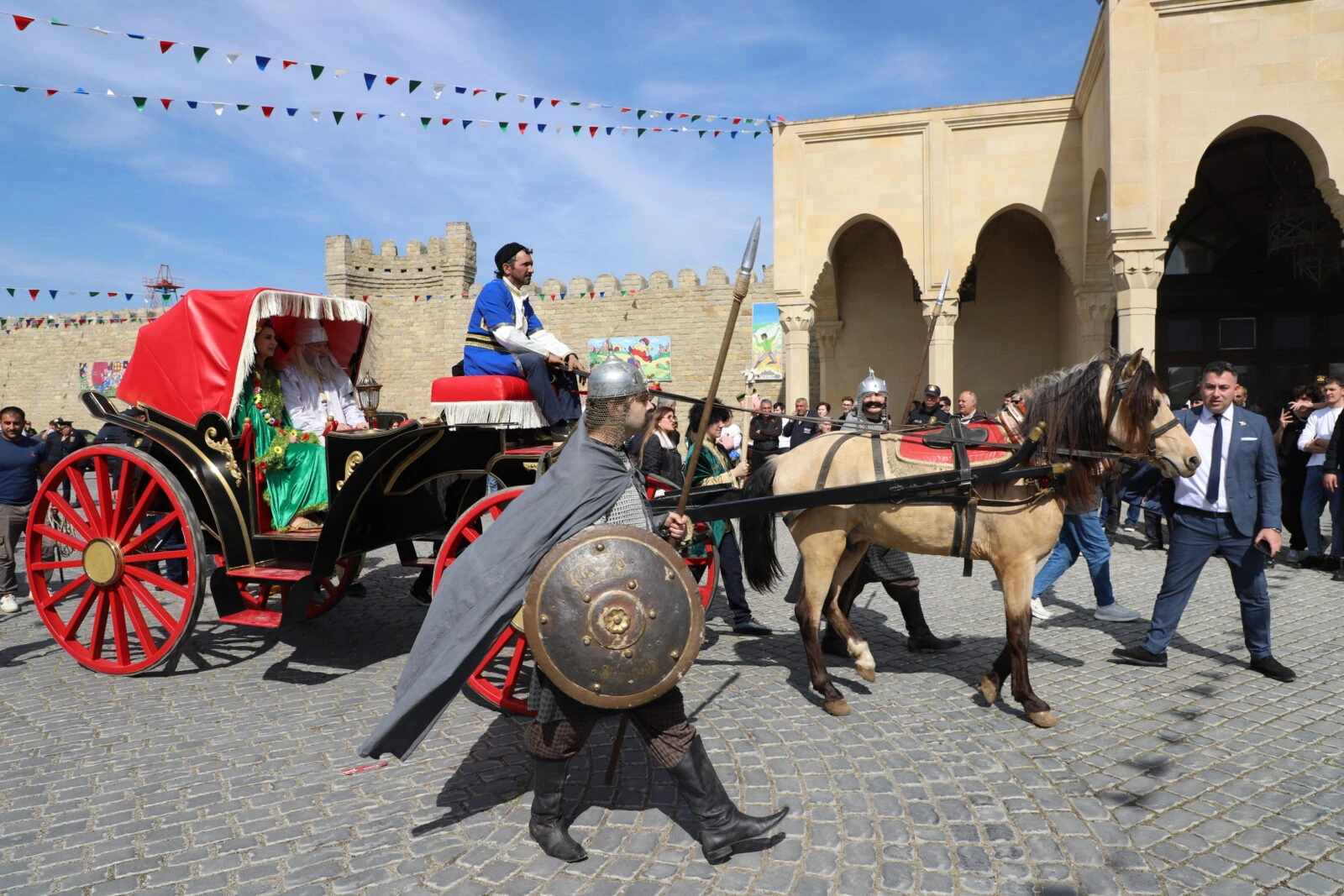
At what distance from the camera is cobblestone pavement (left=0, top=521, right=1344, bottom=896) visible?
2.71 meters

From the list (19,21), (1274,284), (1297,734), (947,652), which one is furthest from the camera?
(1274,284)

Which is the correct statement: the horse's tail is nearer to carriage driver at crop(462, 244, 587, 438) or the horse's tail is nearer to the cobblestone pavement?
the cobblestone pavement

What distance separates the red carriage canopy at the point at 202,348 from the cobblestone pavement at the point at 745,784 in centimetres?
164

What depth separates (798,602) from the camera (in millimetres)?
4559

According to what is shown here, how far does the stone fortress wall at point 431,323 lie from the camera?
79.6ft

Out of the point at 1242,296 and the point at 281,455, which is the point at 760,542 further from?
the point at 1242,296

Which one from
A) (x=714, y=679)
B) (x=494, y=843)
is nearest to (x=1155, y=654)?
(x=714, y=679)

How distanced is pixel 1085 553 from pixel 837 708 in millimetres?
2792

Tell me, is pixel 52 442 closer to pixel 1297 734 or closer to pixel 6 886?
pixel 6 886

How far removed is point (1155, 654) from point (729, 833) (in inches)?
132

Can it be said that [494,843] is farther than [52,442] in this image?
No

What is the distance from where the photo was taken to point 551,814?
2799mm

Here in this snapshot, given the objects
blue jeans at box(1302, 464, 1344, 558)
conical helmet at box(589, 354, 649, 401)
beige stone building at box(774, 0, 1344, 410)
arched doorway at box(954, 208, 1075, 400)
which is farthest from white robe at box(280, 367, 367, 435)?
arched doorway at box(954, 208, 1075, 400)

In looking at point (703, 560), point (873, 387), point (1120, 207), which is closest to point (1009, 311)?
point (1120, 207)
